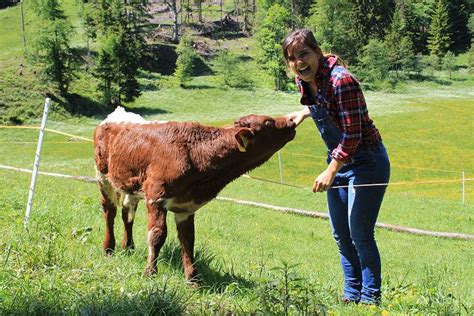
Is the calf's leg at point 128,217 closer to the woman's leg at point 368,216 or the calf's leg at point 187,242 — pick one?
the calf's leg at point 187,242

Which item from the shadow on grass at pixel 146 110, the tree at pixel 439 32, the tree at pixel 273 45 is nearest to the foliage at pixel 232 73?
the tree at pixel 273 45

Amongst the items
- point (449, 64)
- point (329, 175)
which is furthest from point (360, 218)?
point (449, 64)

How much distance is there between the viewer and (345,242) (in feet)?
14.7

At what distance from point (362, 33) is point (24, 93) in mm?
72940

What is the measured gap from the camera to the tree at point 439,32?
101m

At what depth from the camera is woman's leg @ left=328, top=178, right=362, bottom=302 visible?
14.4 feet

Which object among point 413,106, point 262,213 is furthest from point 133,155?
point 413,106

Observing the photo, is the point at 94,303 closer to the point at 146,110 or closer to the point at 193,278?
the point at 193,278

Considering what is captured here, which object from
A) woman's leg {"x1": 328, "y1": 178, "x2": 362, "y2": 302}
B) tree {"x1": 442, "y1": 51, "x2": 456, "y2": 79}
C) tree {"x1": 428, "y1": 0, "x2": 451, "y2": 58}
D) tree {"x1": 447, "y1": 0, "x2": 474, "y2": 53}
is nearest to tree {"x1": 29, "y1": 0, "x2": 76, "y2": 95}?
woman's leg {"x1": 328, "y1": 178, "x2": 362, "y2": 302}

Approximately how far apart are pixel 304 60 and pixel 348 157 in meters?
0.82

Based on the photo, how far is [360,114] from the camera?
3770 mm

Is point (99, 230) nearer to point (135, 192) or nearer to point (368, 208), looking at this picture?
point (135, 192)

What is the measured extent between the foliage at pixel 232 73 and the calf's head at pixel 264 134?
68.2 metres

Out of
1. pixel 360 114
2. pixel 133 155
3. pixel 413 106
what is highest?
pixel 360 114
